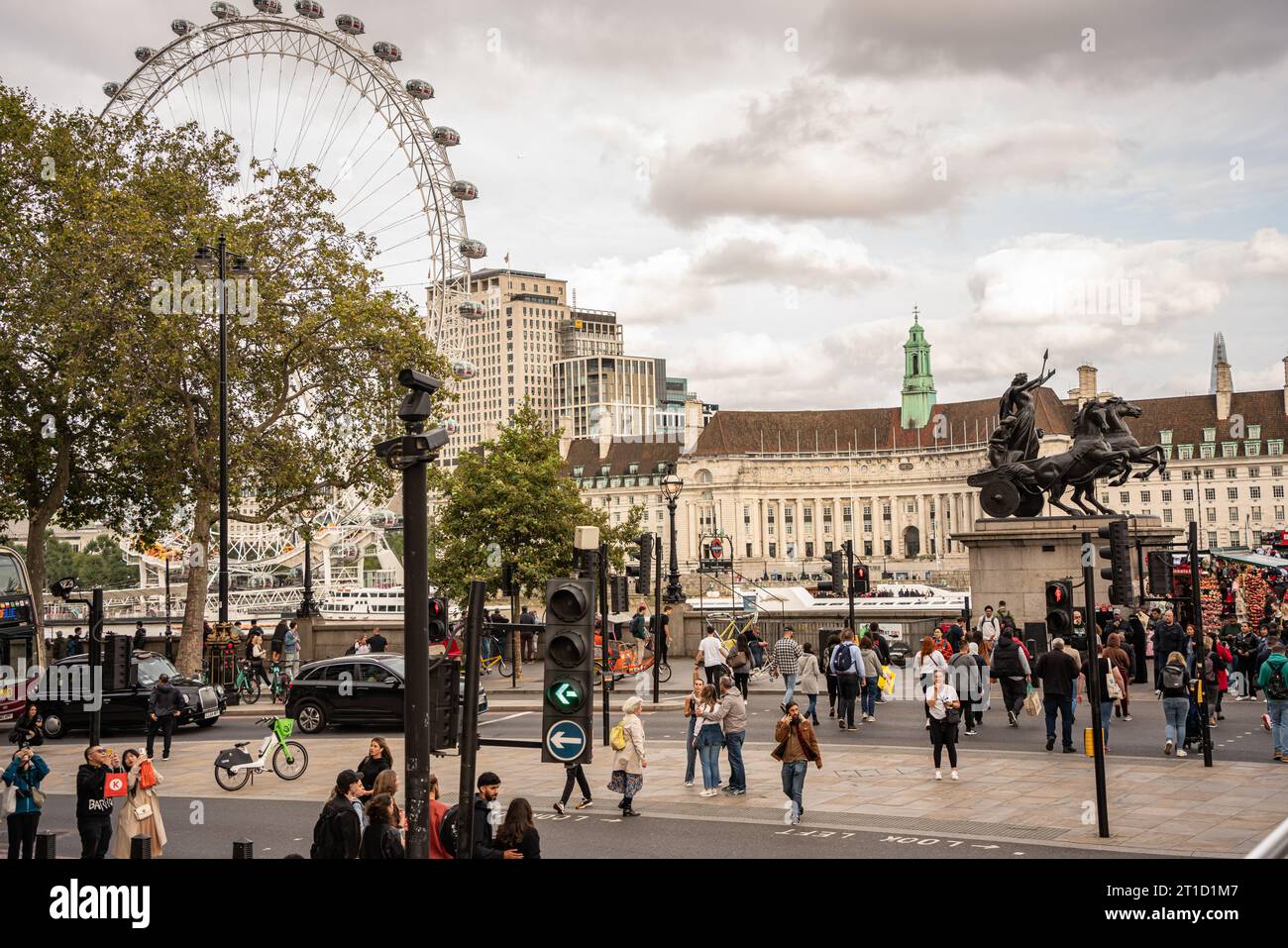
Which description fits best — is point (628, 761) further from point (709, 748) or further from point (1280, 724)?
point (1280, 724)

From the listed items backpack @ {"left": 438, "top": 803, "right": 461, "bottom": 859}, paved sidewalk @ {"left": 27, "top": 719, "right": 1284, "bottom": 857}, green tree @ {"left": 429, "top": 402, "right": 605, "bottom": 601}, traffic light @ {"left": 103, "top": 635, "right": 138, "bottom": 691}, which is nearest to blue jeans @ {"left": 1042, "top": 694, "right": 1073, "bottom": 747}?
paved sidewalk @ {"left": 27, "top": 719, "right": 1284, "bottom": 857}

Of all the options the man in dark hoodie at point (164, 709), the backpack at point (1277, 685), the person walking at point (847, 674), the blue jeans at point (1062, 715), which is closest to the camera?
the backpack at point (1277, 685)

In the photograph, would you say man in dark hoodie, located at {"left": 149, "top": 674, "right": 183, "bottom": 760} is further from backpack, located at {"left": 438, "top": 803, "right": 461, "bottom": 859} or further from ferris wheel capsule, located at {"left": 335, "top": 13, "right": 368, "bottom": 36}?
ferris wheel capsule, located at {"left": 335, "top": 13, "right": 368, "bottom": 36}

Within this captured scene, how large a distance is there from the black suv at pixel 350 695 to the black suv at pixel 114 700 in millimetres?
2663

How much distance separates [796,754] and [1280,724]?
28.6 feet

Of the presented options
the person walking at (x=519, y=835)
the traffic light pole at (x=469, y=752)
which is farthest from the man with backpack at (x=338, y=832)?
the traffic light pole at (x=469, y=752)

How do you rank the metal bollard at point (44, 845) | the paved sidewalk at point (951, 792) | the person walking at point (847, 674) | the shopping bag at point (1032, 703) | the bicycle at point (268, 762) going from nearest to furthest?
1. the metal bollard at point (44, 845)
2. the paved sidewalk at point (951, 792)
3. the bicycle at point (268, 762)
4. the person walking at point (847, 674)
5. the shopping bag at point (1032, 703)

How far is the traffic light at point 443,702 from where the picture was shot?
10.0 m

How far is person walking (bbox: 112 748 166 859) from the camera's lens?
43.2ft

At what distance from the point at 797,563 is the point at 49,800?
16245cm

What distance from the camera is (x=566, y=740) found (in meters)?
10.5

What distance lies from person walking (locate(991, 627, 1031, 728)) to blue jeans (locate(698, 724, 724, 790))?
802cm

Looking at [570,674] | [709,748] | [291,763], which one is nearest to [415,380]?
[570,674]

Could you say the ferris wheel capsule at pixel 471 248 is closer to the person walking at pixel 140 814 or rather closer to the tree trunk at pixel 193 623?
the tree trunk at pixel 193 623
